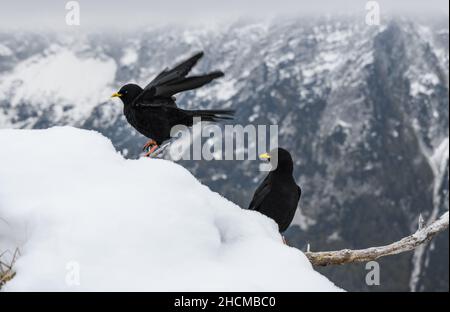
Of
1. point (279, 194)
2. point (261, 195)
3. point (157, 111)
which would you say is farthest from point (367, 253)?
point (157, 111)

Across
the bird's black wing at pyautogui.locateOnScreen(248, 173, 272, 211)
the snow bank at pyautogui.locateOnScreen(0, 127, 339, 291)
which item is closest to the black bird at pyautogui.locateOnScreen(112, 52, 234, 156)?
the bird's black wing at pyautogui.locateOnScreen(248, 173, 272, 211)

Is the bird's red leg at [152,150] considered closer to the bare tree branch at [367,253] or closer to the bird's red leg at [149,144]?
the bird's red leg at [149,144]

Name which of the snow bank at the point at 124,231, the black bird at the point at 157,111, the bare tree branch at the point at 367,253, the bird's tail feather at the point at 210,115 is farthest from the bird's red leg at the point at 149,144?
the snow bank at the point at 124,231

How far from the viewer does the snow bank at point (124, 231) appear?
425cm

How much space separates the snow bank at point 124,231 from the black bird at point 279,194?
136 inches

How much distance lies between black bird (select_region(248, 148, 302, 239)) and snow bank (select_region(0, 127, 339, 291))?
11.4 ft

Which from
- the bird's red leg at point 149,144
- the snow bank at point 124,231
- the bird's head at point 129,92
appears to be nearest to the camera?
the snow bank at point 124,231

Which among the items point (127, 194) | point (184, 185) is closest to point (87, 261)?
point (127, 194)

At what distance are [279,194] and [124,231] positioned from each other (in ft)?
16.6

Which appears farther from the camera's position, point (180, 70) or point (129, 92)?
point (129, 92)

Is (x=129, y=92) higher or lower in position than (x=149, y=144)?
higher

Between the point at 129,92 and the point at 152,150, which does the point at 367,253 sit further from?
the point at 129,92

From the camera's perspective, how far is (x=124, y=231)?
451 cm
